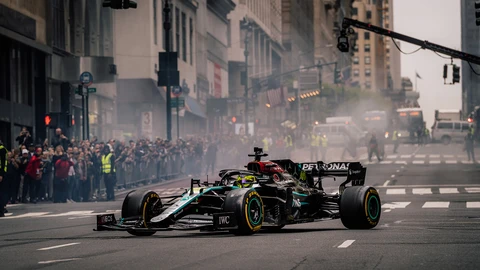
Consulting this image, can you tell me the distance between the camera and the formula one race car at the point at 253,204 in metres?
16.9

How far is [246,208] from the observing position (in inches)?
659

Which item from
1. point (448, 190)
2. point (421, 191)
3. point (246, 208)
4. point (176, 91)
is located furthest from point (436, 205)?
point (176, 91)

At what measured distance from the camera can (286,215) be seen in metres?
18.1

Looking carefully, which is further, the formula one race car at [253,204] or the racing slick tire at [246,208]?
the formula one race car at [253,204]

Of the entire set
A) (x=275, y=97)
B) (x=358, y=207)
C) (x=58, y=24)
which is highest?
(x=58, y=24)

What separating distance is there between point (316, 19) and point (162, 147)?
134 meters

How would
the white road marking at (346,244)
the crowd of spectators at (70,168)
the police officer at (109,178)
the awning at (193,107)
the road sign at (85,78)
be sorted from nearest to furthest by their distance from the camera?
the white road marking at (346,244) → the crowd of spectators at (70,168) → the police officer at (109,178) → the road sign at (85,78) → the awning at (193,107)

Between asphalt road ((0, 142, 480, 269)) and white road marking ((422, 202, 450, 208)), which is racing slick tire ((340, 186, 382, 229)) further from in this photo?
white road marking ((422, 202, 450, 208))

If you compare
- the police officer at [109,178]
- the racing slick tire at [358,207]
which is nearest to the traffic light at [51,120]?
the police officer at [109,178]

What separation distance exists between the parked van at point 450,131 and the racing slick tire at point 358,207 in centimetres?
8180

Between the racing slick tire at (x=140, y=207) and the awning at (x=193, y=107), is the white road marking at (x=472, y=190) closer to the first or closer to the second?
the racing slick tire at (x=140, y=207)

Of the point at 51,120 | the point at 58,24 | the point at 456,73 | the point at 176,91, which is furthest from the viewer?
the point at 176,91

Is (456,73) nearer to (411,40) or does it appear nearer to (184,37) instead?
(411,40)

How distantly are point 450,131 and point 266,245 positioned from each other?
8715cm
